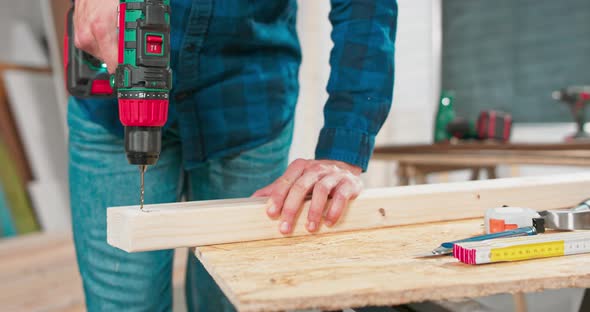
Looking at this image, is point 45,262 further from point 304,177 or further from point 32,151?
point 304,177

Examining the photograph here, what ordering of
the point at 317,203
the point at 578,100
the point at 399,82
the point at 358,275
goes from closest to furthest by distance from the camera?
the point at 358,275
the point at 317,203
the point at 578,100
the point at 399,82

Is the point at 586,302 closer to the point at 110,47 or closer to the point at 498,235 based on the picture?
the point at 498,235

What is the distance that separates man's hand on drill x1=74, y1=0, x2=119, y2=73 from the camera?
0.72 metres

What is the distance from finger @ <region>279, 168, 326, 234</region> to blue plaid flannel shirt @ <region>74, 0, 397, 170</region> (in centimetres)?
12

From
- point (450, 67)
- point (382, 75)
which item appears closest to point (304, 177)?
point (382, 75)

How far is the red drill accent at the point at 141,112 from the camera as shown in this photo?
2.27ft

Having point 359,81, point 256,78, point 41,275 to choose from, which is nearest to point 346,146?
point 359,81

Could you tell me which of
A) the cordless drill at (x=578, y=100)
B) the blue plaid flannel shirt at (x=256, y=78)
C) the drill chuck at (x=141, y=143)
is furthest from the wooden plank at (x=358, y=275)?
the cordless drill at (x=578, y=100)

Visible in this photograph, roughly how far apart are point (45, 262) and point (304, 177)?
7.20 ft

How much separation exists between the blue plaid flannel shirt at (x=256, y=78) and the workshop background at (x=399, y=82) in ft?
4.70

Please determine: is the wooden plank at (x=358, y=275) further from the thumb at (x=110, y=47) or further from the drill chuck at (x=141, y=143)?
the thumb at (x=110, y=47)

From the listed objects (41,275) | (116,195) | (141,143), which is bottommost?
(41,275)

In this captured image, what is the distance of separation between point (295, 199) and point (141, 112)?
245mm

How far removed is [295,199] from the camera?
30.0 inches
